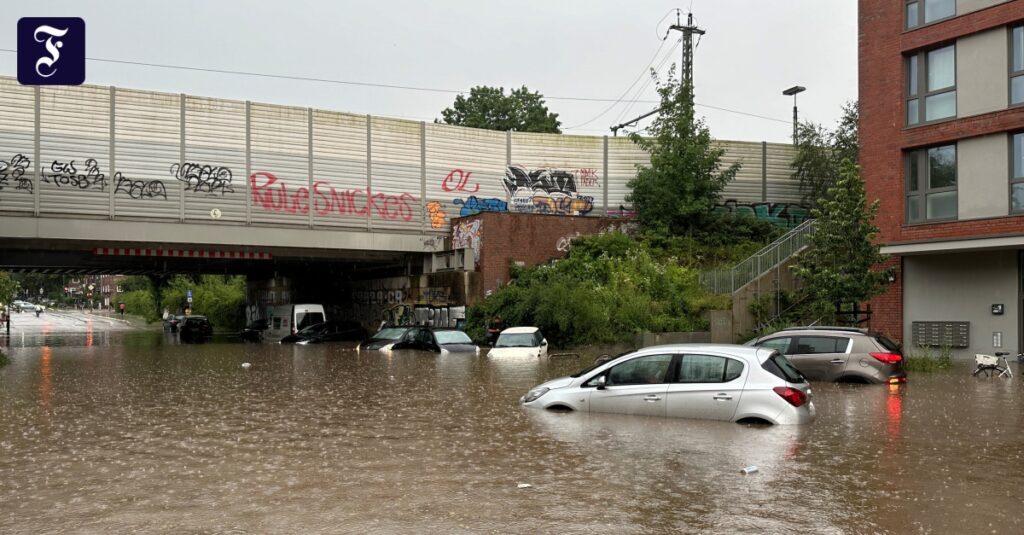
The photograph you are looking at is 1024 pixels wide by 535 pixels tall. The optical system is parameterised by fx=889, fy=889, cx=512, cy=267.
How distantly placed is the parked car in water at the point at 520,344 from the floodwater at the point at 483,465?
963cm

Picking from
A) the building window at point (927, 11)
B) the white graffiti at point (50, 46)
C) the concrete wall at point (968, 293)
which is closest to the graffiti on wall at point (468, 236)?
the concrete wall at point (968, 293)

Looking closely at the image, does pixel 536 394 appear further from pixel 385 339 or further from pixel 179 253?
pixel 179 253

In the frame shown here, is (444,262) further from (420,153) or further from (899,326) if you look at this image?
(899,326)

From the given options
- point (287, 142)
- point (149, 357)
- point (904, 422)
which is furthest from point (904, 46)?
point (149, 357)

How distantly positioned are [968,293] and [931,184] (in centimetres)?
333

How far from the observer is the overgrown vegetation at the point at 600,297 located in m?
Answer: 31.3

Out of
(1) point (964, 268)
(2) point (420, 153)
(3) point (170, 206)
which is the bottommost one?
(1) point (964, 268)

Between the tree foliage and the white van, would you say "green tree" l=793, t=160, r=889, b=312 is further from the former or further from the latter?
the white van

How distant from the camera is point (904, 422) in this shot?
13.0 metres

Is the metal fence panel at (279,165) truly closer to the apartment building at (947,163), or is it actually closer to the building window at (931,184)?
the apartment building at (947,163)

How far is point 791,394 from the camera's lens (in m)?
11.9

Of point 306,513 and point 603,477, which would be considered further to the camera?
point 603,477

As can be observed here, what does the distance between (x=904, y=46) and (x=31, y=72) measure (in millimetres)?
23525

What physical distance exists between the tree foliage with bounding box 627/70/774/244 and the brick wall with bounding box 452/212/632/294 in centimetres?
359
